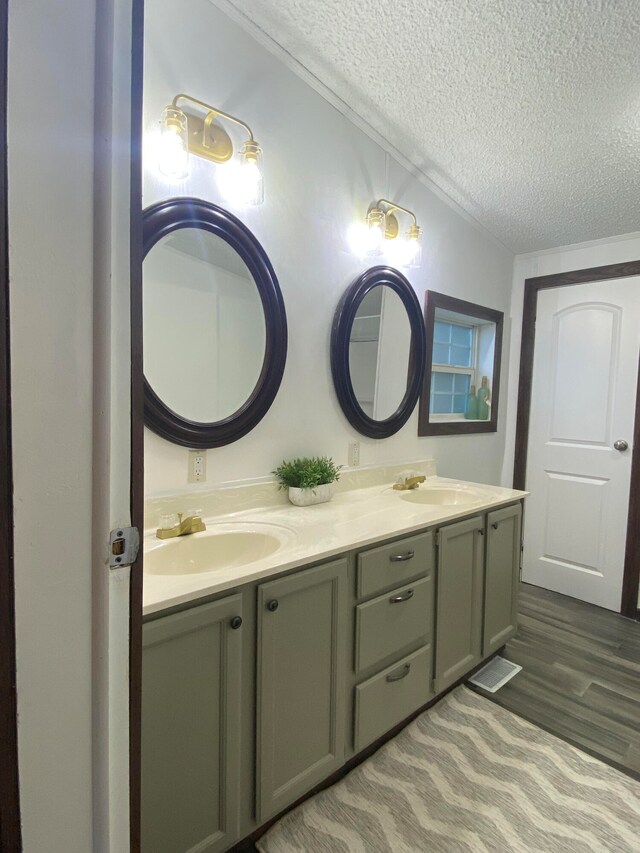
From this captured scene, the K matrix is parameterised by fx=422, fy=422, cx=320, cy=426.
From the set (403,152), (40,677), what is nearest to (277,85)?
(403,152)

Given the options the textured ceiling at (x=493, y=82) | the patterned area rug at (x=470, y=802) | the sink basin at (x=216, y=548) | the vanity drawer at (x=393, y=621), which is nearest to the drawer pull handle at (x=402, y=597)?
the vanity drawer at (x=393, y=621)

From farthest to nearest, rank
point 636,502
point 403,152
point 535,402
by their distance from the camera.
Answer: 1. point 535,402
2. point 636,502
3. point 403,152

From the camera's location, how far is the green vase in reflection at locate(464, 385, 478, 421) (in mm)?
2809

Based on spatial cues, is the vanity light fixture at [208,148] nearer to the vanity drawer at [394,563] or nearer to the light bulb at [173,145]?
the light bulb at [173,145]

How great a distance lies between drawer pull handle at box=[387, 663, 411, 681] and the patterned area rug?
0.92 feet

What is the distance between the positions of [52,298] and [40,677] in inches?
18.0

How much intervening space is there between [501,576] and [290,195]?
200 cm

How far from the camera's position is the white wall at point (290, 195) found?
54.0 inches

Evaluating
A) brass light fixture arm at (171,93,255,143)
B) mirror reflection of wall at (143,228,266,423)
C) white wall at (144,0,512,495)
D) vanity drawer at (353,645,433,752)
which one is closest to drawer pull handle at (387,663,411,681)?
vanity drawer at (353,645,433,752)

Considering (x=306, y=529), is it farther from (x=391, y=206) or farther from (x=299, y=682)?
(x=391, y=206)

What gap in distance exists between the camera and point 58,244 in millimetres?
502

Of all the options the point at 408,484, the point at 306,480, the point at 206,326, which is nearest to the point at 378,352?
the point at 408,484

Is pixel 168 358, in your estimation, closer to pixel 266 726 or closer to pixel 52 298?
pixel 52 298

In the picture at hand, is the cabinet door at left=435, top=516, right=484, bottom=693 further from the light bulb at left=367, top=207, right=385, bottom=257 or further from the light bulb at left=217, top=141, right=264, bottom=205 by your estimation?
the light bulb at left=217, top=141, right=264, bottom=205
